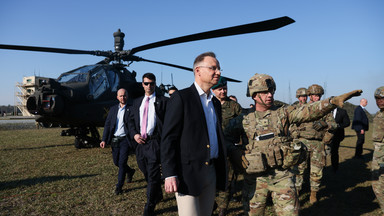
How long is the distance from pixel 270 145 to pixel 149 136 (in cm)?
203

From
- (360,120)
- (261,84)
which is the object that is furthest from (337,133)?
(261,84)

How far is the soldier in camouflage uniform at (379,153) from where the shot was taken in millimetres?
3606

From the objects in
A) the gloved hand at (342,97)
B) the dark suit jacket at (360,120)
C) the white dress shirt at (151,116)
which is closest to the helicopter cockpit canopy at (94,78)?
the white dress shirt at (151,116)

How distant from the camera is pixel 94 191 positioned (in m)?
5.21

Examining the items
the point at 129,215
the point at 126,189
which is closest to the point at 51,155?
the point at 126,189

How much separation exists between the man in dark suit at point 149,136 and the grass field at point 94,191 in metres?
0.55

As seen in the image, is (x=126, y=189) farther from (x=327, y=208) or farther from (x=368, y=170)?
(x=368, y=170)

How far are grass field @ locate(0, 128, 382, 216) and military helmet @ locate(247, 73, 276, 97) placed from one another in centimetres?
231

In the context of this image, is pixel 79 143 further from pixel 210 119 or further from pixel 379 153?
pixel 379 153

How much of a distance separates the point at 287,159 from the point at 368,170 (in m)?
6.33

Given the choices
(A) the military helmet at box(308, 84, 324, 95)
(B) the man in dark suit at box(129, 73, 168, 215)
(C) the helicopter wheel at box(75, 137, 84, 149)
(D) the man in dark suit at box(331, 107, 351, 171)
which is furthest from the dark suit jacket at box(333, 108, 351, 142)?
(C) the helicopter wheel at box(75, 137, 84, 149)

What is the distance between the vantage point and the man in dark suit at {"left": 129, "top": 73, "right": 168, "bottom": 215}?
3.93 m

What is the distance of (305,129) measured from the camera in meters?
5.18

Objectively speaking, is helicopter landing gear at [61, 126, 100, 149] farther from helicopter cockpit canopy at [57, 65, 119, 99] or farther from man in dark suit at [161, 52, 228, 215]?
man in dark suit at [161, 52, 228, 215]
